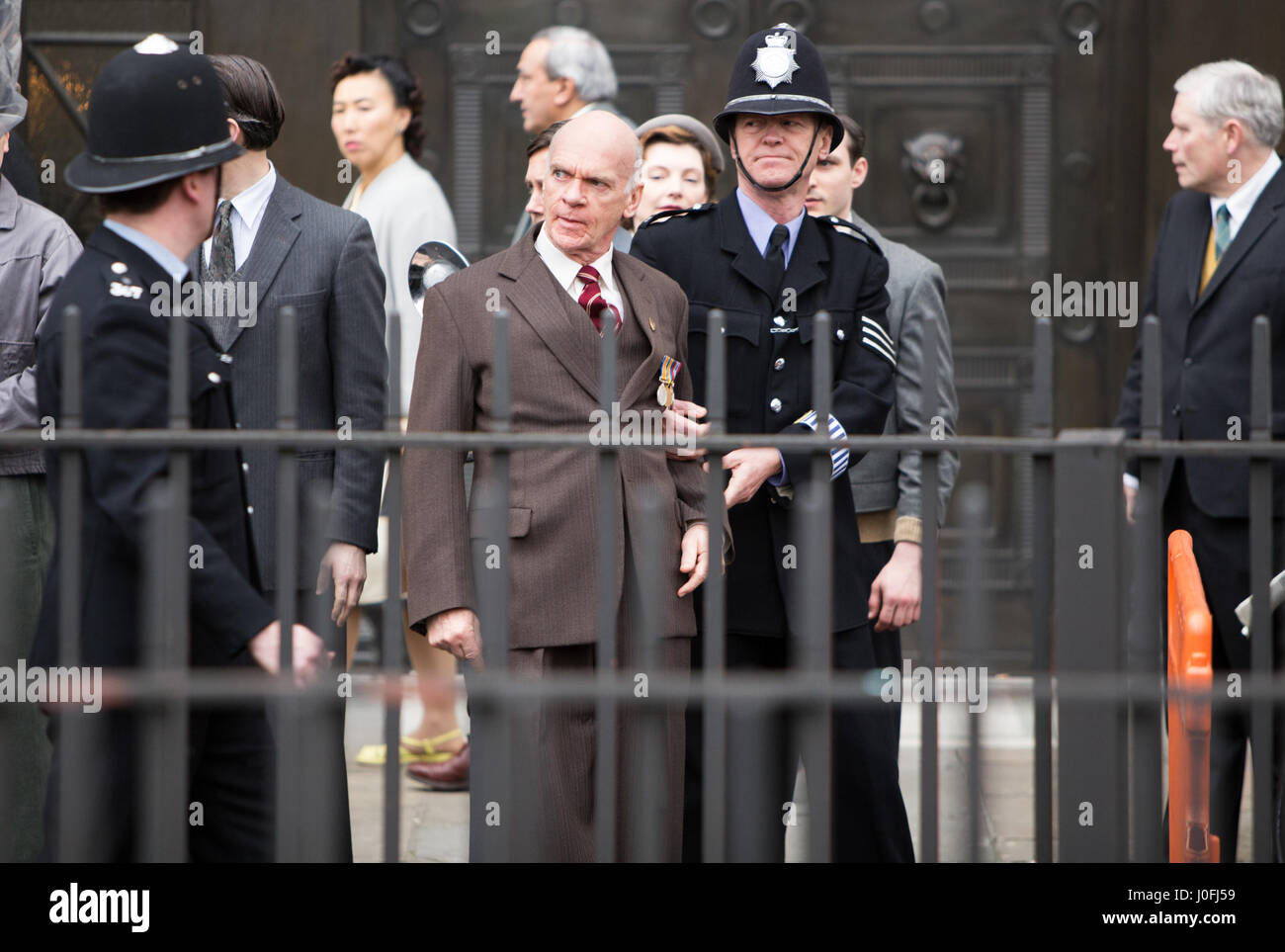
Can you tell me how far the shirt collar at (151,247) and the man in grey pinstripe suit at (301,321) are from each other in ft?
2.12

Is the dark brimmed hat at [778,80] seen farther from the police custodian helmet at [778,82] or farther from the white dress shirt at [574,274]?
the white dress shirt at [574,274]

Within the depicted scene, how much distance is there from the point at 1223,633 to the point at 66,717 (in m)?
2.88

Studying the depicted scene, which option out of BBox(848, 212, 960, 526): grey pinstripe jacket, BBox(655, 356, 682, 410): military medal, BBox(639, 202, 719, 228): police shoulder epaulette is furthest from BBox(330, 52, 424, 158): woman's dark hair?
BBox(655, 356, 682, 410): military medal

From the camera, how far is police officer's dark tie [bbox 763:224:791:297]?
147 inches

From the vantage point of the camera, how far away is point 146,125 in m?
2.94

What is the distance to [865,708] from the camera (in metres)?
3.81

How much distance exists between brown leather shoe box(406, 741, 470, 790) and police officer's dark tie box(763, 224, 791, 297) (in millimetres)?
2205

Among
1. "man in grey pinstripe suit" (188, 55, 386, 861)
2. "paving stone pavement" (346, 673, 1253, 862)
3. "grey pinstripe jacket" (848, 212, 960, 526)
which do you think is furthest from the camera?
"paving stone pavement" (346, 673, 1253, 862)

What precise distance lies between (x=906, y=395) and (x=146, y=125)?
6.43 ft

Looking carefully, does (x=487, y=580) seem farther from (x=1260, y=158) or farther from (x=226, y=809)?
(x=1260, y=158)

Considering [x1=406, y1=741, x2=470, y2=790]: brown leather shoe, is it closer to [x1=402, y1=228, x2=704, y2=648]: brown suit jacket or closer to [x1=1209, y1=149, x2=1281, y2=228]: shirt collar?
[x1=402, y1=228, x2=704, y2=648]: brown suit jacket
